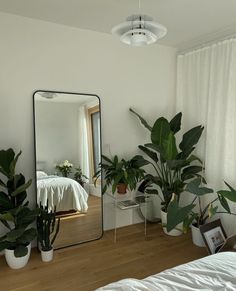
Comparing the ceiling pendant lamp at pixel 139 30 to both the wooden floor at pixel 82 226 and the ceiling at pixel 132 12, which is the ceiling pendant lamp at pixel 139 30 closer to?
the ceiling at pixel 132 12

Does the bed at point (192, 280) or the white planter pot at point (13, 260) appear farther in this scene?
the white planter pot at point (13, 260)

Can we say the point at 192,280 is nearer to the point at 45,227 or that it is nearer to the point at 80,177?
the point at 45,227

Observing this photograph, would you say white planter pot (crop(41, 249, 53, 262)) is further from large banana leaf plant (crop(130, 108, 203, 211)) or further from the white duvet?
large banana leaf plant (crop(130, 108, 203, 211))

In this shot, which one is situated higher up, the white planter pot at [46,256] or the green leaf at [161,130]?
the green leaf at [161,130]

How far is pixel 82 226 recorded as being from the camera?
9.20ft

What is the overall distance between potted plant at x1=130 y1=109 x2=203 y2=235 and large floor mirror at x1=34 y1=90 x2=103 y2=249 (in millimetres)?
605

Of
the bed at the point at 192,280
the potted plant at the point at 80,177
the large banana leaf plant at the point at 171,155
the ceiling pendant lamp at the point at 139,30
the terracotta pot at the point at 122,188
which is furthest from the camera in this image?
the terracotta pot at the point at 122,188

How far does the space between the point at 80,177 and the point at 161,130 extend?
3.40 feet

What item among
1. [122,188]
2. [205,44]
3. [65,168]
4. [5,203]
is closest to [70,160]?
[65,168]

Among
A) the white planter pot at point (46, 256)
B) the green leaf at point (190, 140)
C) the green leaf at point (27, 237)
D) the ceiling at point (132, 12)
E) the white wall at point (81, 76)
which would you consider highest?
the ceiling at point (132, 12)

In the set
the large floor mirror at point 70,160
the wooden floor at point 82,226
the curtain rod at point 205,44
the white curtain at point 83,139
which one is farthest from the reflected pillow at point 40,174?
the curtain rod at point 205,44

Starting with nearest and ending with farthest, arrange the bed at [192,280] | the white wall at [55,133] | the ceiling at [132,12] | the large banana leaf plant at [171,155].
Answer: the bed at [192,280] → the ceiling at [132,12] → the white wall at [55,133] → the large banana leaf plant at [171,155]

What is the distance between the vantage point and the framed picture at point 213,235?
235 centimetres

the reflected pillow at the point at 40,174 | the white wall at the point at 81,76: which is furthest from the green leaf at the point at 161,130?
the reflected pillow at the point at 40,174
